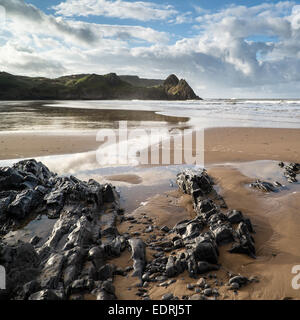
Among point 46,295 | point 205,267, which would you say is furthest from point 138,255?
point 46,295

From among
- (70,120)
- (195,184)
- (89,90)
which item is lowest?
(195,184)

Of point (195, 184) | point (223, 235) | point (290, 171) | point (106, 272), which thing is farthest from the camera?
point (290, 171)

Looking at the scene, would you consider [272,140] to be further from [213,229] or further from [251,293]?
[251,293]

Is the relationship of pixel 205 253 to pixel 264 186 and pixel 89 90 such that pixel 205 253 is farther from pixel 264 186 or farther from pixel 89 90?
pixel 89 90

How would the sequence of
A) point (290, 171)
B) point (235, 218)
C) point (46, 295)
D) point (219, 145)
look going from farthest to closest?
point (219, 145), point (290, 171), point (235, 218), point (46, 295)

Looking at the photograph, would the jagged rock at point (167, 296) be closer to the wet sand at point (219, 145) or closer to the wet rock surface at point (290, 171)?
the wet rock surface at point (290, 171)

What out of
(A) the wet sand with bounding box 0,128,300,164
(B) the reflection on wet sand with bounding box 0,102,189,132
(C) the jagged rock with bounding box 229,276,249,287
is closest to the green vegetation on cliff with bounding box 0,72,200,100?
(B) the reflection on wet sand with bounding box 0,102,189,132

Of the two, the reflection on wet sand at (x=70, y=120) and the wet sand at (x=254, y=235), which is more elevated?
the reflection on wet sand at (x=70, y=120)

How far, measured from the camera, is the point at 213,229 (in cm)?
493

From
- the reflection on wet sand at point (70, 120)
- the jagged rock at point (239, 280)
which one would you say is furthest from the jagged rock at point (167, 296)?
the reflection on wet sand at point (70, 120)

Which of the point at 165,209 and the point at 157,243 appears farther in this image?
the point at 165,209

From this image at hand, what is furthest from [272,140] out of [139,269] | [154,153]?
[139,269]

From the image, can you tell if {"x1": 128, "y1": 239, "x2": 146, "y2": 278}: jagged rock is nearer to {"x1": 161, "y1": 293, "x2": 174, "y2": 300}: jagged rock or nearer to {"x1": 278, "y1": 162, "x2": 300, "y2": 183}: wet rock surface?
{"x1": 161, "y1": 293, "x2": 174, "y2": 300}: jagged rock

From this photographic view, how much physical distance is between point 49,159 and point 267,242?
10474 mm
